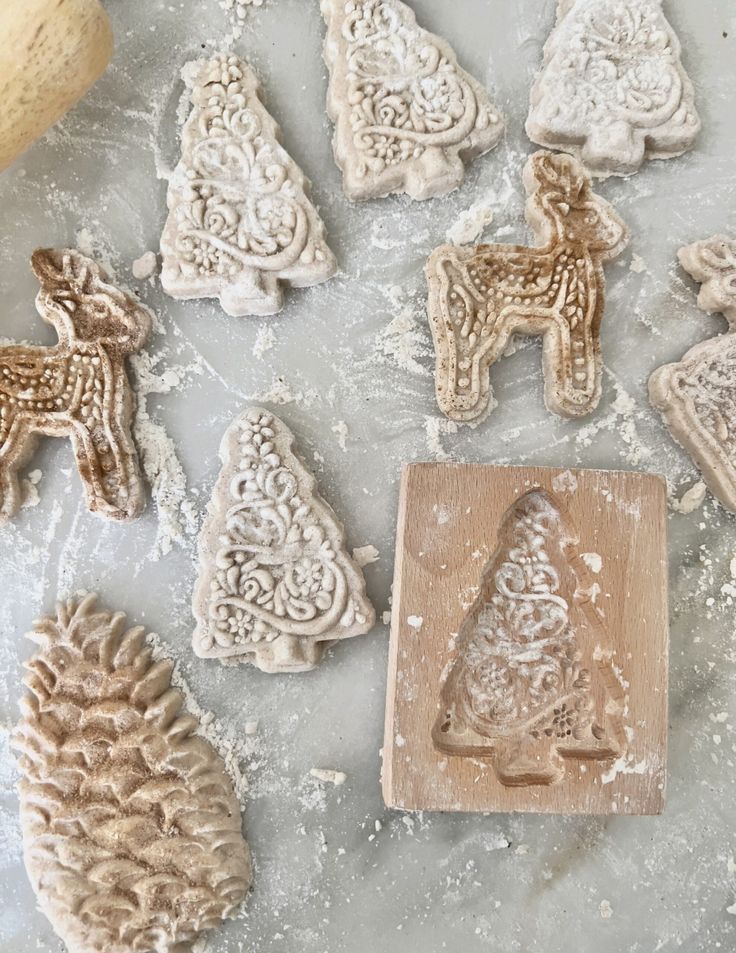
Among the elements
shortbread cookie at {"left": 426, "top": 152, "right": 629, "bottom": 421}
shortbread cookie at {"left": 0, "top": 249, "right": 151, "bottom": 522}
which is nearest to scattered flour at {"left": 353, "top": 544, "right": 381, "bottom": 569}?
shortbread cookie at {"left": 426, "top": 152, "right": 629, "bottom": 421}

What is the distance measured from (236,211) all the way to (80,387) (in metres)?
0.42

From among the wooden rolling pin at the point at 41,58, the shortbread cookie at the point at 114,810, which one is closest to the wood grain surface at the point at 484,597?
the shortbread cookie at the point at 114,810

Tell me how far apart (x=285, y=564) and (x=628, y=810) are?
719mm

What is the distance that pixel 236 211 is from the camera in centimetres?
141

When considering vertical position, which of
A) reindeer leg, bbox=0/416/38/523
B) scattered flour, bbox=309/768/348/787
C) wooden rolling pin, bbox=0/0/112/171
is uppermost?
wooden rolling pin, bbox=0/0/112/171

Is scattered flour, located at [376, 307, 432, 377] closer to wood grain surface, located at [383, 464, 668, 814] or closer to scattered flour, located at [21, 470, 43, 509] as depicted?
wood grain surface, located at [383, 464, 668, 814]

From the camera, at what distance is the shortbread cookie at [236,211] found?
139 centimetres

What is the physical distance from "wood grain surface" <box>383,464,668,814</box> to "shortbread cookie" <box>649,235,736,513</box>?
0.44ft

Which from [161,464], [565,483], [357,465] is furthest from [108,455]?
[565,483]

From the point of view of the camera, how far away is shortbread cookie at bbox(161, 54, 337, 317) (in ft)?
4.56

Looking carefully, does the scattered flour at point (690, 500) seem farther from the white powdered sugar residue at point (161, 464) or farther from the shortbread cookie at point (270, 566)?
the white powdered sugar residue at point (161, 464)

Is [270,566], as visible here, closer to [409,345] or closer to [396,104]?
[409,345]

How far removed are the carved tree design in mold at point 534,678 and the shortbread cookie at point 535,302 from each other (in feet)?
0.73

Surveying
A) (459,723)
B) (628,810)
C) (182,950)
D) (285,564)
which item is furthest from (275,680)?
(628,810)
